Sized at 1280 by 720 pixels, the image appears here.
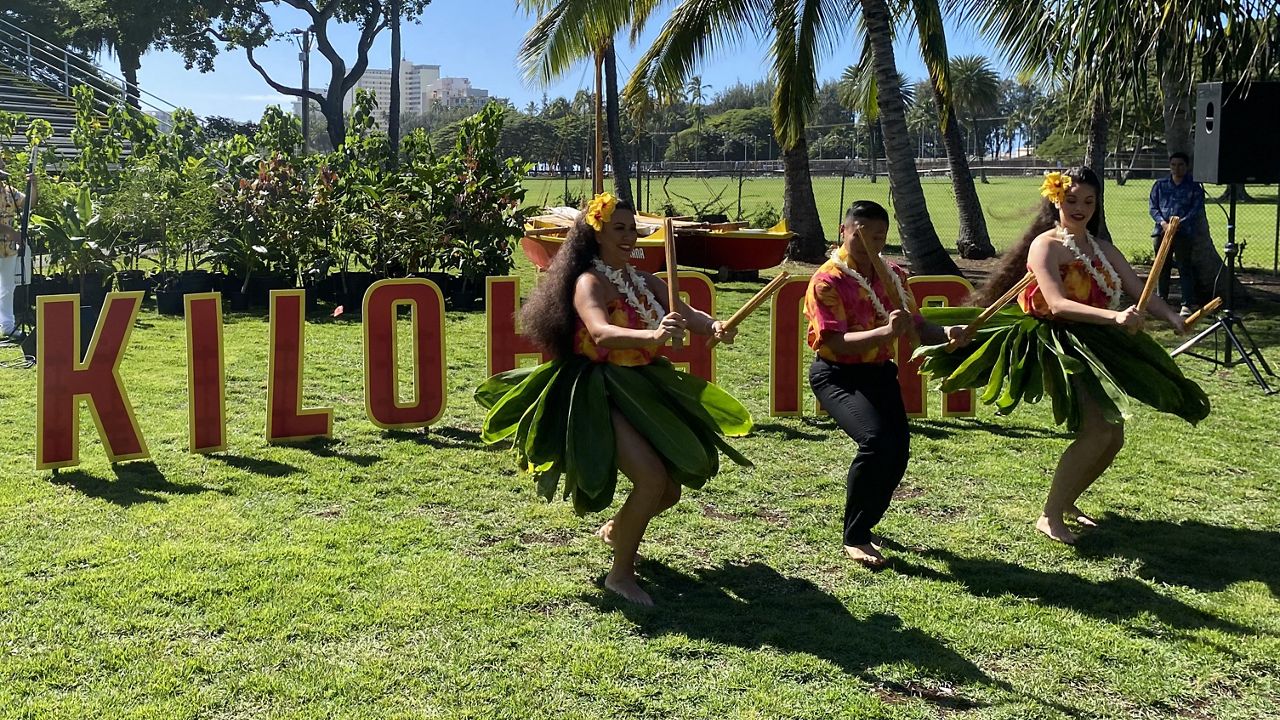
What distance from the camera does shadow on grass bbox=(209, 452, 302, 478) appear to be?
22.9ft

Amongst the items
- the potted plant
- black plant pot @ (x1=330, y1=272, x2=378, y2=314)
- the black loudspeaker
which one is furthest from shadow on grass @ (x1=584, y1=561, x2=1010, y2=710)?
the potted plant

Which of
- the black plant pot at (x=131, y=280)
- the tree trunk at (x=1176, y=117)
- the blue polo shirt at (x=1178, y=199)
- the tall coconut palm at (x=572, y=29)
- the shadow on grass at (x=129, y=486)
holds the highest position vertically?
the tall coconut palm at (x=572, y=29)

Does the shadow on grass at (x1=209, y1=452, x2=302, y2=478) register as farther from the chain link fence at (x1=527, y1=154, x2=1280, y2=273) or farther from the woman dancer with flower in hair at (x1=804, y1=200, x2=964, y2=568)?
the chain link fence at (x1=527, y1=154, x2=1280, y2=273)

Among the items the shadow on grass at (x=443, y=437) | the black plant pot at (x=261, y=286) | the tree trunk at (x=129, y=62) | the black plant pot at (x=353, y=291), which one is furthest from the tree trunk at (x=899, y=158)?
the tree trunk at (x=129, y=62)

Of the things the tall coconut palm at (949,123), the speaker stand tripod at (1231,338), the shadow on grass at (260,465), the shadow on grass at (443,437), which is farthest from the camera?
the tall coconut palm at (949,123)

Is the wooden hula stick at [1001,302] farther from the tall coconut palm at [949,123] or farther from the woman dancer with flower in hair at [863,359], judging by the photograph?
the tall coconut palm at [949,123]

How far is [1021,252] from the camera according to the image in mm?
6027

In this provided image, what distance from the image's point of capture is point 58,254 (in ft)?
43.4

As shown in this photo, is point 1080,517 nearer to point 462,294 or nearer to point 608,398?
point 608,398

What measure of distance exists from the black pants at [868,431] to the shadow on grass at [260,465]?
3.33 m

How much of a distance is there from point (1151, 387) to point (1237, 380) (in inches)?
217

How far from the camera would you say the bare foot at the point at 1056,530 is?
586cm

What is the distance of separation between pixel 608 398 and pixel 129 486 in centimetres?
326

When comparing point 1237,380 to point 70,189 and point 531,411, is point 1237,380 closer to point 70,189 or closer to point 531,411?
point 531,411
